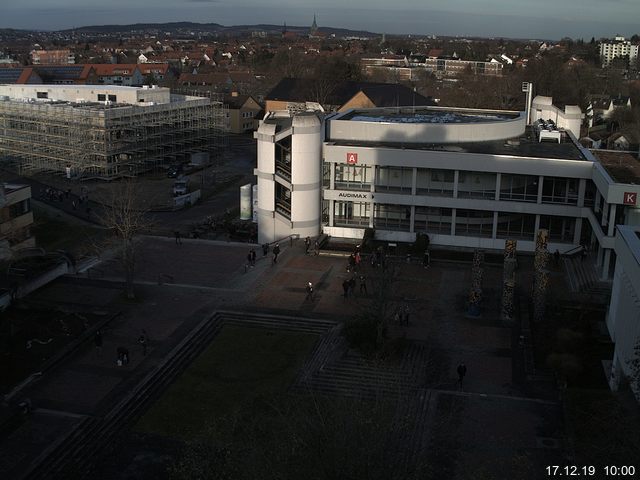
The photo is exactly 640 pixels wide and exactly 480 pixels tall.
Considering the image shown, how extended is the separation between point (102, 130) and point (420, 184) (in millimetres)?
28379

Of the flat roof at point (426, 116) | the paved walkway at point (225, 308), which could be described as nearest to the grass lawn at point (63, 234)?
the paved walkway at point (225, 308)

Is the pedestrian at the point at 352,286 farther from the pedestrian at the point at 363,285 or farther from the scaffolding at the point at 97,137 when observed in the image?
the scaffolding at the point at 97,137

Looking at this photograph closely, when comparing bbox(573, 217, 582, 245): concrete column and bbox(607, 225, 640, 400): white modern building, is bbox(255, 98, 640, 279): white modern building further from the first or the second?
bbox(607, 225, 640, 400): white modern building

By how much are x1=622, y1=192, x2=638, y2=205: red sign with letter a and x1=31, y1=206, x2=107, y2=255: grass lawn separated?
25.4 metres

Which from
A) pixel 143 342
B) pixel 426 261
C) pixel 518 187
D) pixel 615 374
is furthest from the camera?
pixel 518 187

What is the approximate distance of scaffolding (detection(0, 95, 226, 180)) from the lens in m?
57.7

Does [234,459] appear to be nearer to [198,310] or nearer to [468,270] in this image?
[198,310]

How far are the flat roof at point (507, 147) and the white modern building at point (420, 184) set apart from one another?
7cm

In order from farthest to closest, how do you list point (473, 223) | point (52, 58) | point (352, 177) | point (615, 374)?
point (52, 58)
point (352, 177)
point (473, 223)
point (615, 374)

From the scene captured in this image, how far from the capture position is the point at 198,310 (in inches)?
1172

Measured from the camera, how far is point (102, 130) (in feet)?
187

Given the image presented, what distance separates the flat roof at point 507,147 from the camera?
1569 inches

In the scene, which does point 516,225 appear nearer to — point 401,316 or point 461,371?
point 401,316
